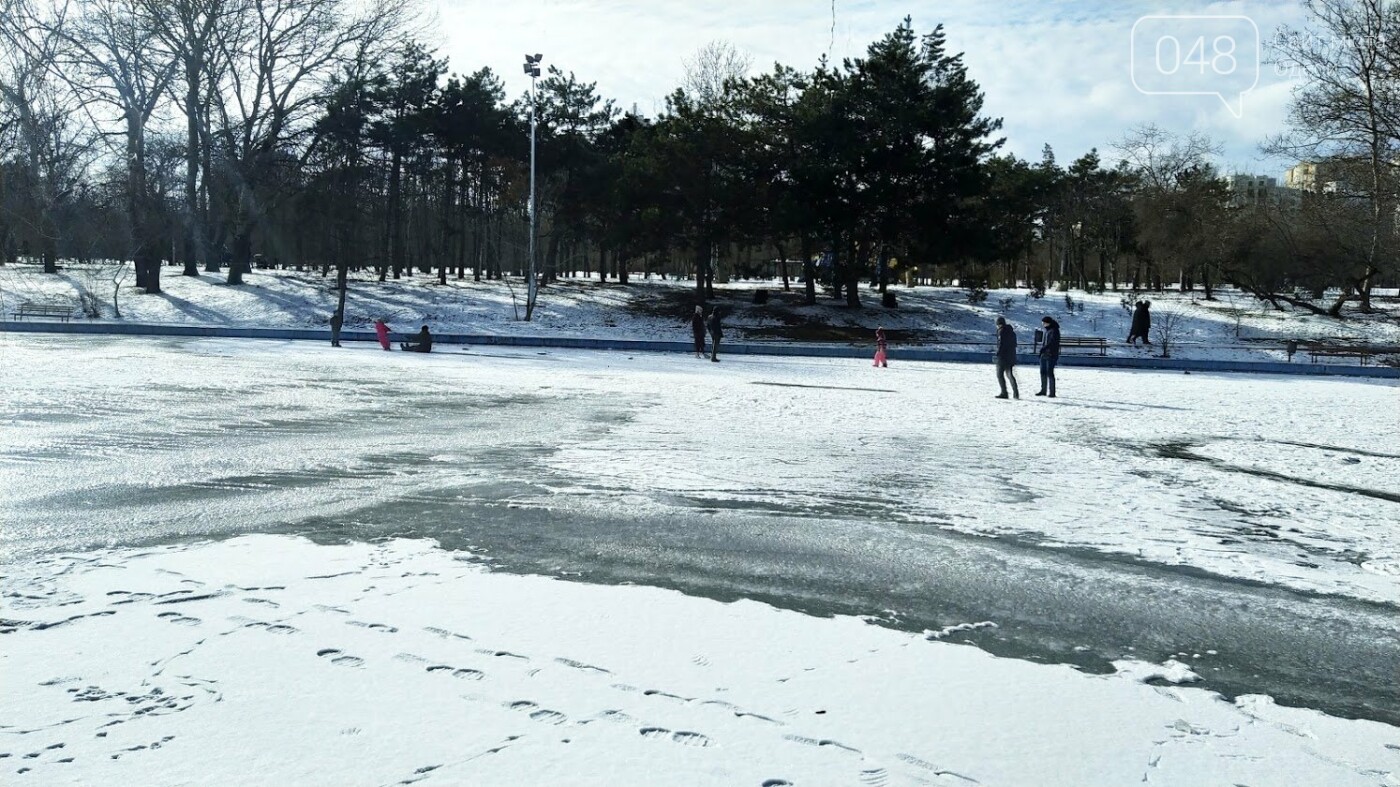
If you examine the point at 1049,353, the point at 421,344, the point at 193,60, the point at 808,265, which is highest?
the point at 193,60

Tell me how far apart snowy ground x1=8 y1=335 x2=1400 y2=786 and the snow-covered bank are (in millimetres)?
18

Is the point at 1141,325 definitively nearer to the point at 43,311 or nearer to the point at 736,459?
the point at 736,459

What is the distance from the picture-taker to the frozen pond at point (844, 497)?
564 centimetres

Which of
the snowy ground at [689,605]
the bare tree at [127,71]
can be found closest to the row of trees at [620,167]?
the bare tree at [127,71]

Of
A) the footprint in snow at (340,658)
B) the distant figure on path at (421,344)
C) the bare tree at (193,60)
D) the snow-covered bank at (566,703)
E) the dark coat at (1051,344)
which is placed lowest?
the snow-covered bank at (566,703)

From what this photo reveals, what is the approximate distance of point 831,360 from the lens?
28500 mm

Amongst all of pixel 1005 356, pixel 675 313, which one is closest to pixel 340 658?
pixel 1005 356

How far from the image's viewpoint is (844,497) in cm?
886

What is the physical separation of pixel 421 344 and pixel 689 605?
24.1 meters

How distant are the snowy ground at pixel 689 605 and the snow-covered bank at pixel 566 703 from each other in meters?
0.02

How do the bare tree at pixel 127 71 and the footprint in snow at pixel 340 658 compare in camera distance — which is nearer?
the footprint in snow at pixel 340 658

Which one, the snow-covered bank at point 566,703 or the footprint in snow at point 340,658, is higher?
the footprint in snow at point 340,658

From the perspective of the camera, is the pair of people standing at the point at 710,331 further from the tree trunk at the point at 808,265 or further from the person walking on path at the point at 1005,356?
the tree trunk at the point at 808,265

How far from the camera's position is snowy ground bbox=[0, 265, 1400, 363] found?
3897 centimetres
